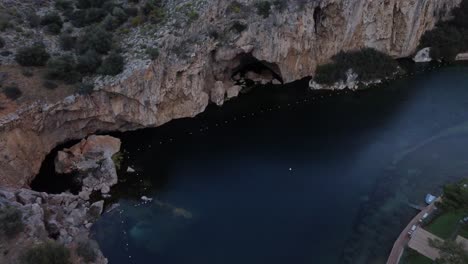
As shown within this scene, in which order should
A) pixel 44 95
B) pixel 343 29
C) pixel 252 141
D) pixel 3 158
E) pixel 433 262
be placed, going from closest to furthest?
pixel 433 262, pixel 3 158, pixel 44 95, pixel 252 141, pixel 343 29

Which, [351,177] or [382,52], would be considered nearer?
[351,177]

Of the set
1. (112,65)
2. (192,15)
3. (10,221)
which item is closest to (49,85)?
(112,65)

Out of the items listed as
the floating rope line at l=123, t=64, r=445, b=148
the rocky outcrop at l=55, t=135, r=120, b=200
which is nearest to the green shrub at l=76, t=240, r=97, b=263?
the rocky outcrop at l=55, t=135, r=120, b=200

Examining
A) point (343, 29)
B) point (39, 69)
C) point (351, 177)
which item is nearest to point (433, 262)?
point (351, 177)

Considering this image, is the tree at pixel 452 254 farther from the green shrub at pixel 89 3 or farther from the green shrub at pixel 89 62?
the green shrub at pixel 89 3

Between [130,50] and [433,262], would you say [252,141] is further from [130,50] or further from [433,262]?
[433,262]

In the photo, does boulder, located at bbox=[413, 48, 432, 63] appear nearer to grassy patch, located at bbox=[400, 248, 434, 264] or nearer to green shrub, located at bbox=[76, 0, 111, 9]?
grassy patch, located at bbox=[400, 248, 434, 264]
